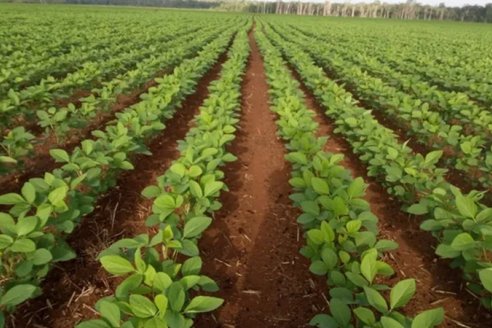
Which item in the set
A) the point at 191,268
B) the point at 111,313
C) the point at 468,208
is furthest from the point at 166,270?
the point at 468,208

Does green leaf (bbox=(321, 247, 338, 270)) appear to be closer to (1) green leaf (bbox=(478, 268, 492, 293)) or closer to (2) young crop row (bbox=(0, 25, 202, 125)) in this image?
(1) green leaf (bbox=(478, 268, 492, 293))

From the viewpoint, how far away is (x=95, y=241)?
3207 millimetres

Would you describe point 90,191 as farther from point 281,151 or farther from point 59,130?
point 281,151

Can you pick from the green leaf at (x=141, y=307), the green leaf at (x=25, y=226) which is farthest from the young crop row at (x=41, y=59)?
the green leaf at (x=141, y=307)

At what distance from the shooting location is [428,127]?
16.4ft

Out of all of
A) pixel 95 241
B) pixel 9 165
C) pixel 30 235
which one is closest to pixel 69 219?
pixel 30 235

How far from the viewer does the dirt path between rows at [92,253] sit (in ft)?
8.05

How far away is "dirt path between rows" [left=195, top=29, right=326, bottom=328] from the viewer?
2.59 meters

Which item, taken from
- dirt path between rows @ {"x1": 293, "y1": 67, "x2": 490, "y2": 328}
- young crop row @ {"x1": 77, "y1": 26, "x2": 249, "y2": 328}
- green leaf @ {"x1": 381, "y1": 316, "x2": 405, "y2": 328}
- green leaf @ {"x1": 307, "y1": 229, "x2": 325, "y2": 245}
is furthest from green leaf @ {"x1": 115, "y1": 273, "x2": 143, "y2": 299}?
dirt path between rows @ {"x1": 293, "y1": 67, "x2": 490, "y2": 328}

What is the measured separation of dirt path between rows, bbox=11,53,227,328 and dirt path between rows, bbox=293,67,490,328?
7.86ft

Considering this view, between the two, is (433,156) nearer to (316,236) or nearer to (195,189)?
(316,236)

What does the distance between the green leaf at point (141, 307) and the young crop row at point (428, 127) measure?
3648 mm

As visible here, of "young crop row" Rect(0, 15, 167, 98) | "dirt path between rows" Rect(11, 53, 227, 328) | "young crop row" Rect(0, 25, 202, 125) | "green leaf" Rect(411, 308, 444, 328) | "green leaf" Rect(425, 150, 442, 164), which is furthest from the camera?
"young crop row" Rect(0, 15, 167, 98)

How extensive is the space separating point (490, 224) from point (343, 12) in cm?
13051
